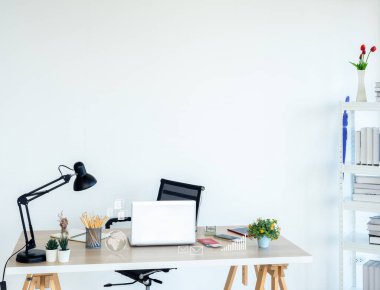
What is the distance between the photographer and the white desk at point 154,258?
2.46 metres

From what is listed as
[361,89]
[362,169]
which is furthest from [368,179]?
[361,89]

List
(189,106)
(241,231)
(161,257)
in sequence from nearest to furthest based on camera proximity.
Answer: (161,257) < (241,231) < (189,106)

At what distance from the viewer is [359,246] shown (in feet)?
12.6

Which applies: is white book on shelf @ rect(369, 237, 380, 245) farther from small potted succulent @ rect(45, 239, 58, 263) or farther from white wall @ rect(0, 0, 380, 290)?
small potted succulent @ rect(45, 239, 58, 263)

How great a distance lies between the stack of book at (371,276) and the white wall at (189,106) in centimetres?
37

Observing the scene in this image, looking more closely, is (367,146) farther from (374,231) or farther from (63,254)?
(63,254)

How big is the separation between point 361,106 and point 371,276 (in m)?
1.35

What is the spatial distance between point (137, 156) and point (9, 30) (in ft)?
4.51

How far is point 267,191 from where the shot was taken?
165 inches

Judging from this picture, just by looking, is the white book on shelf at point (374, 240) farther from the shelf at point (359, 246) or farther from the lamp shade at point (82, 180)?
the lamp shade at point (82, 180)

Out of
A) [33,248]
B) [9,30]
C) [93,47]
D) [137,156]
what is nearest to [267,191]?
[137,156]

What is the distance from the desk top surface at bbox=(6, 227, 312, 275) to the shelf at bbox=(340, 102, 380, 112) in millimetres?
1411

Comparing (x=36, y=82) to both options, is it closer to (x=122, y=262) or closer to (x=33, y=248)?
(x=33, y=248)

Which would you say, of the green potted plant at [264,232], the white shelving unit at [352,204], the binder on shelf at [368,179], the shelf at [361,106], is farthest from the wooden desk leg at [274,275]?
the shelf at [361,106]
